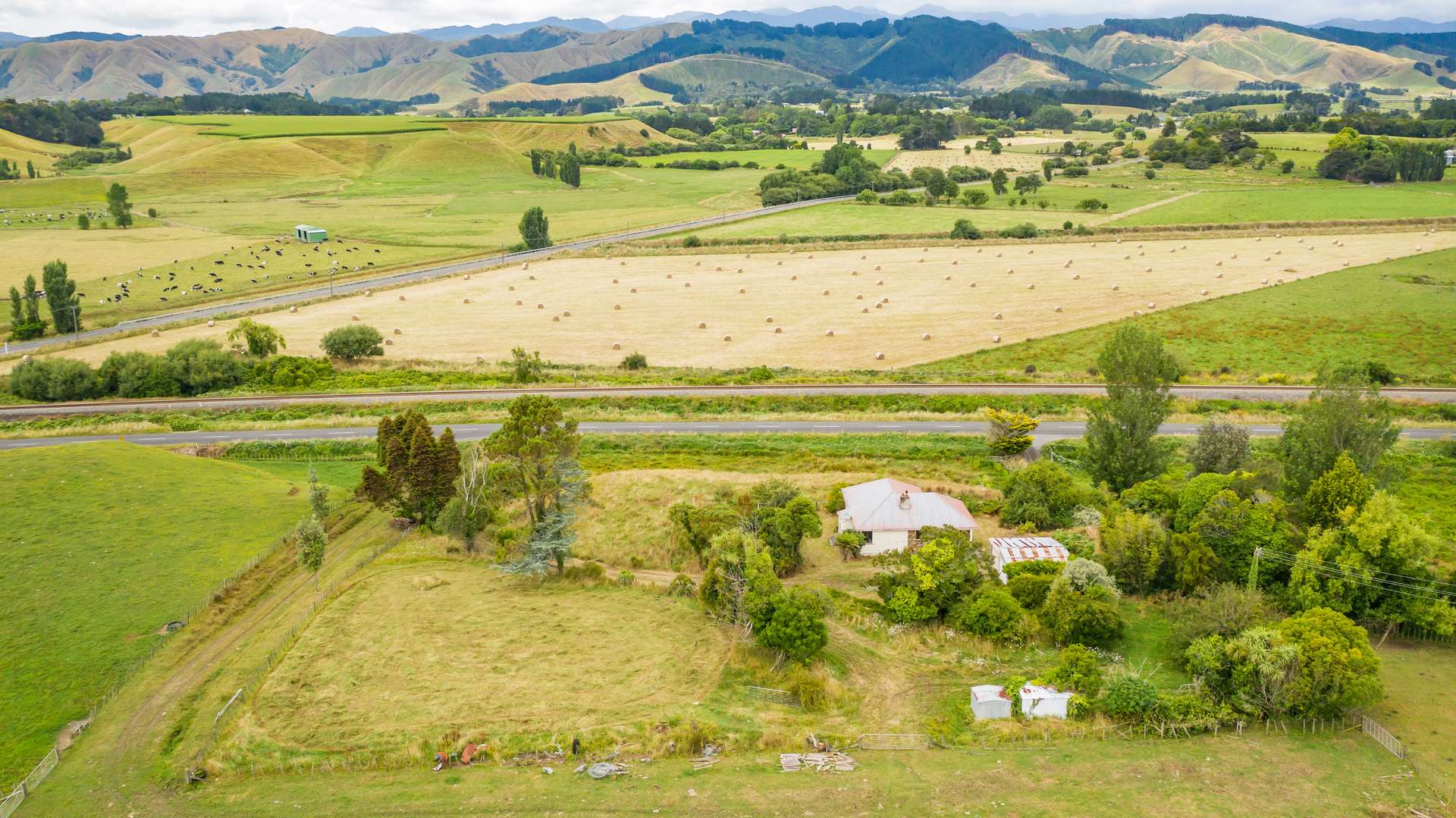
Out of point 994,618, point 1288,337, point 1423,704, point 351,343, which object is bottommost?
point 1423,704

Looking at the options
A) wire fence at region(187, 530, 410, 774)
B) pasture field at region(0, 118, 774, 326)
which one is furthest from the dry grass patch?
pasture field at region(0, 118, 774, 326)

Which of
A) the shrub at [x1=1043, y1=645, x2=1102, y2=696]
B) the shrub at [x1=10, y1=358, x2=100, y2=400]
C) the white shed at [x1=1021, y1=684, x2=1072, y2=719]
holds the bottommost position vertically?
the white shed at [x1=1021, y1=684, x2=1072, y2=719]

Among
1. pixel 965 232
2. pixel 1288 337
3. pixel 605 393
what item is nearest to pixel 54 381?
pixel 605 393

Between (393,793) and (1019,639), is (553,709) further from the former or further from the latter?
(1019,639)

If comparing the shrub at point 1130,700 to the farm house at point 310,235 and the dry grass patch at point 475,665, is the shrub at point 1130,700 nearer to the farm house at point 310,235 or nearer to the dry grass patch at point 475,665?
the dry grass patch at point 475,665

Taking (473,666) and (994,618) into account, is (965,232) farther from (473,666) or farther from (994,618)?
(473,666)

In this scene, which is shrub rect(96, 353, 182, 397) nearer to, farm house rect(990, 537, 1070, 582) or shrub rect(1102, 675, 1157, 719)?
farm house rect(990, 537, 1070, 582)

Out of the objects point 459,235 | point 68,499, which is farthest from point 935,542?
point 459,235
